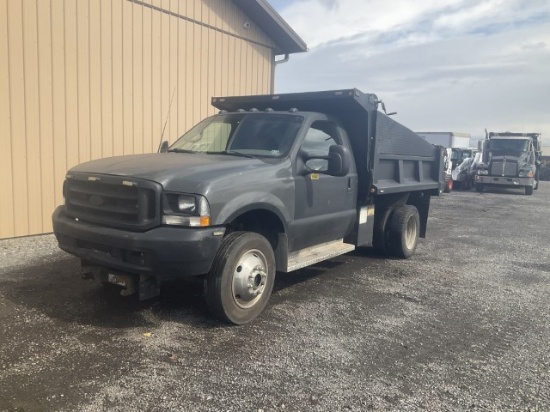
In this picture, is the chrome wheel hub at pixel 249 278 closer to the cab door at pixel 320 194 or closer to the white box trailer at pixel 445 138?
the cab door at pixel 320 194

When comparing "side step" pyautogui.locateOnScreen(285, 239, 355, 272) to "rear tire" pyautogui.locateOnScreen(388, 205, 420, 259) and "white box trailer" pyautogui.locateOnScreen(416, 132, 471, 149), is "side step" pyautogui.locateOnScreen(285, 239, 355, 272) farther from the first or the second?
"white box trailer" pyautogui.locateOnScreen(416, 132, 471, 149)

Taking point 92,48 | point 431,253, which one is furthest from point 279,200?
point 92,48

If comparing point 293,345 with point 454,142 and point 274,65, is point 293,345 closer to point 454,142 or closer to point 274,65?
point 274,65

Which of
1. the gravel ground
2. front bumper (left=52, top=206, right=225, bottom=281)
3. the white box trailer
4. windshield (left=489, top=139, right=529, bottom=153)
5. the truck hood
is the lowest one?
the gravel ground

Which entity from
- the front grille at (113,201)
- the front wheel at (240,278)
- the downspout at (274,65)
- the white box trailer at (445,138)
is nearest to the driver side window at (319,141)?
the front wheel at (240,278)

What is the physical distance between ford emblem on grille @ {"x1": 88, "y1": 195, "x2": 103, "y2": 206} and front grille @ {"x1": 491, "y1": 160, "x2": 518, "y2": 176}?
22502 millimetres

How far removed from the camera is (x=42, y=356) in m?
3.90

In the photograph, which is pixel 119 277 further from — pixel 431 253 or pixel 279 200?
pixel 431 253

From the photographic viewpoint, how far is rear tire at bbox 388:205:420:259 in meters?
7.62

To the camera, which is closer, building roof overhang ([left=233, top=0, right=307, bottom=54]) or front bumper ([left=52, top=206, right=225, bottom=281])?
front bumper ([left=52, top=206, right=225, bottom=281])

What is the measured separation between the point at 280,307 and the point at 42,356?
7.73 feet

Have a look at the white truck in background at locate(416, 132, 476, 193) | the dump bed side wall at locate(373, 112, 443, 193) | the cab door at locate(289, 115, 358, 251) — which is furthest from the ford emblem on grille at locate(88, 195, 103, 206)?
the white truck in background at locate(416, 132, 476, 193)

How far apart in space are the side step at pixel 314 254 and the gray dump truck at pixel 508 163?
64.0 ft

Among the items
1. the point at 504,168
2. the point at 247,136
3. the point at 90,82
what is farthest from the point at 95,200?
the point at 504,168
